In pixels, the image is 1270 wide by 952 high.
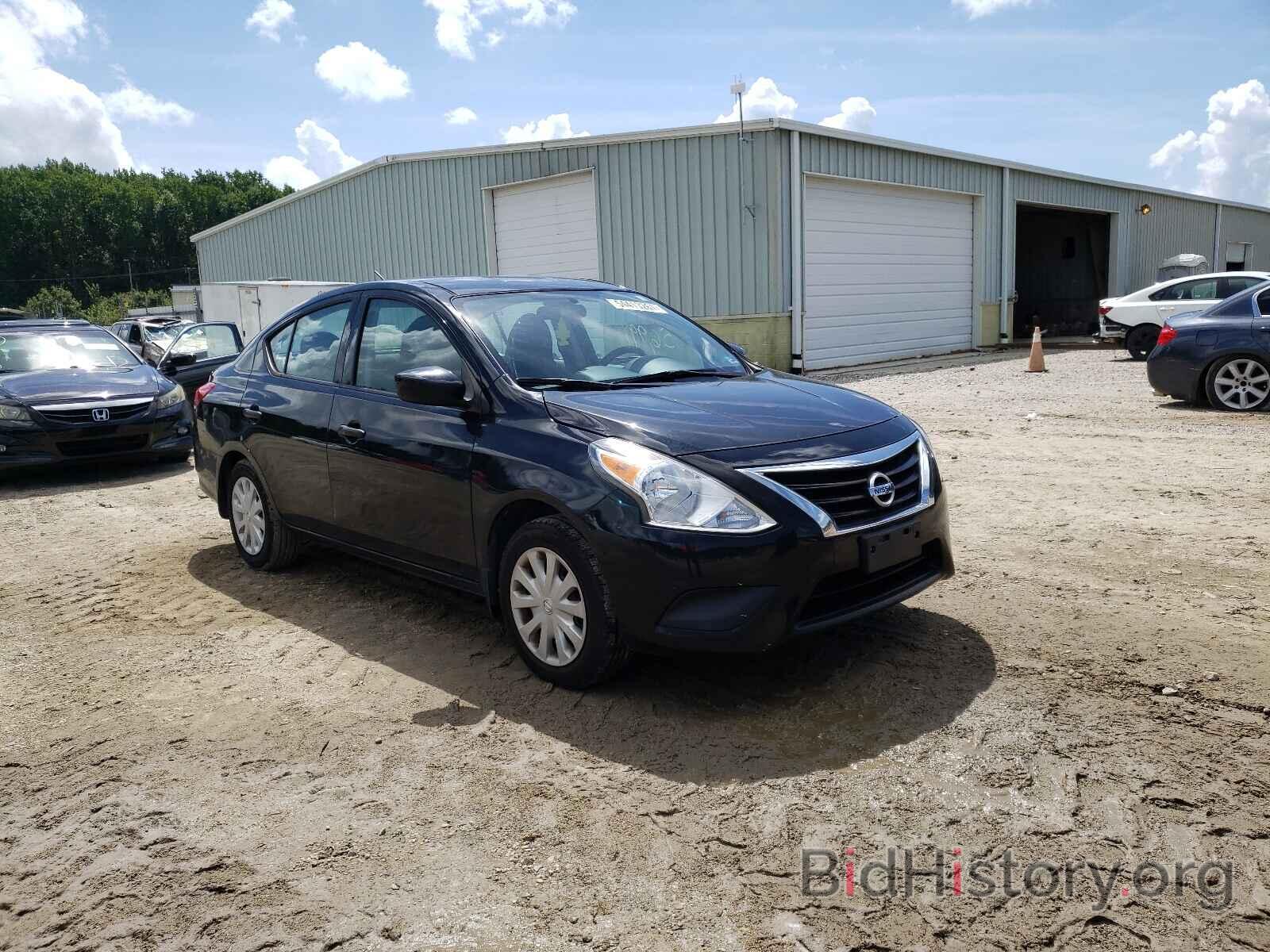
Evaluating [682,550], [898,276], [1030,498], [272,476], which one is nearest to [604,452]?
[682,550]

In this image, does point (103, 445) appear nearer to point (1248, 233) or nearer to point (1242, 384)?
point (1242, 384)

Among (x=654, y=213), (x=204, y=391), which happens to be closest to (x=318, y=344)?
(x=204, y=391)

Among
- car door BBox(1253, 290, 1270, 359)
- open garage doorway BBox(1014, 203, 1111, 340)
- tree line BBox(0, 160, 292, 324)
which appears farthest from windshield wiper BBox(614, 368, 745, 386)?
tree line BBox(0, 160, 292, 324)

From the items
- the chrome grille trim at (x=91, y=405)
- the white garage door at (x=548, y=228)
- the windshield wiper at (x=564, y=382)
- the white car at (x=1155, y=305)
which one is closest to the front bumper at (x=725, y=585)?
the windshield wiper at (x=564, y=382)

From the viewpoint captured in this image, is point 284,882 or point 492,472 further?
point 492,472

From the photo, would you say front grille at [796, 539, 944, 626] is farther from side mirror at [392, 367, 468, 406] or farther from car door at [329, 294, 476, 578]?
side mirror at [392, 367, 468, 406]

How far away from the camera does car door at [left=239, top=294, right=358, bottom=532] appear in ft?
17.3

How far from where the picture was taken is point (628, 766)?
136 inches

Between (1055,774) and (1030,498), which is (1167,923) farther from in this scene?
(1030,498)

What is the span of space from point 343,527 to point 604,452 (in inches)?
76.3

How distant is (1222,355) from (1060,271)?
875 inches

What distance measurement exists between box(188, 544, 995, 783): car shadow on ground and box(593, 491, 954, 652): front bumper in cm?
19

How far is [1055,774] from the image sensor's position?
325 cm

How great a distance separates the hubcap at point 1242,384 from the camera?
432 inches
